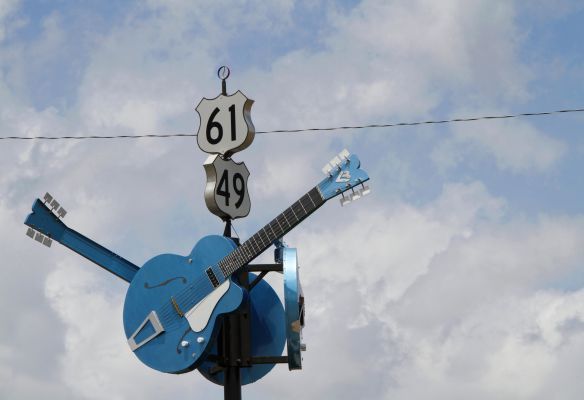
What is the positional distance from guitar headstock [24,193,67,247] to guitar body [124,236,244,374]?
5.93 ft

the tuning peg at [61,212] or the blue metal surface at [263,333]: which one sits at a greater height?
the tuning peg at [61,212]

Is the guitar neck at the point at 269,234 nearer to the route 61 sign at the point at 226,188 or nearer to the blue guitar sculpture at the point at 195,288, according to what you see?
the blue guitar sculpture at the point at 195,288

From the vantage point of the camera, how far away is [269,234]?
63.9 ft

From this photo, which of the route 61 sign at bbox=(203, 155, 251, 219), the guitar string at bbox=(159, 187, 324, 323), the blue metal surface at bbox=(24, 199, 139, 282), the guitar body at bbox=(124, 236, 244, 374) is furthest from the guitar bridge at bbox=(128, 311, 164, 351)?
the route 61 sign at bbox=(203, 155, 251, 219)

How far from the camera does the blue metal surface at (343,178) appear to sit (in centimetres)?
1881

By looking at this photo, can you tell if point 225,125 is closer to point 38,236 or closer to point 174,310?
point 174,310

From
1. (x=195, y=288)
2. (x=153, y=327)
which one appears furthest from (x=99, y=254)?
(x=195, y=288)

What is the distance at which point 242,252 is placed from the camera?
1952 centimetres

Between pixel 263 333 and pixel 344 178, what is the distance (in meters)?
3.15

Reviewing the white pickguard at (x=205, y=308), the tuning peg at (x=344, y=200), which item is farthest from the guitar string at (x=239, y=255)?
the tuning peg at (x=344, y=200)

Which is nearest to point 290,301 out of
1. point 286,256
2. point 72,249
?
point 286,256

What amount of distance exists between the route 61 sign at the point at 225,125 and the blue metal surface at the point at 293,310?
257cm

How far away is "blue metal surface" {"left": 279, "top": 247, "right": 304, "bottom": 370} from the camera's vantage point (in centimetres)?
1895

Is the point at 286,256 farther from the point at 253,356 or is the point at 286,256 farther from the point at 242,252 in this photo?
the point at 253,356
